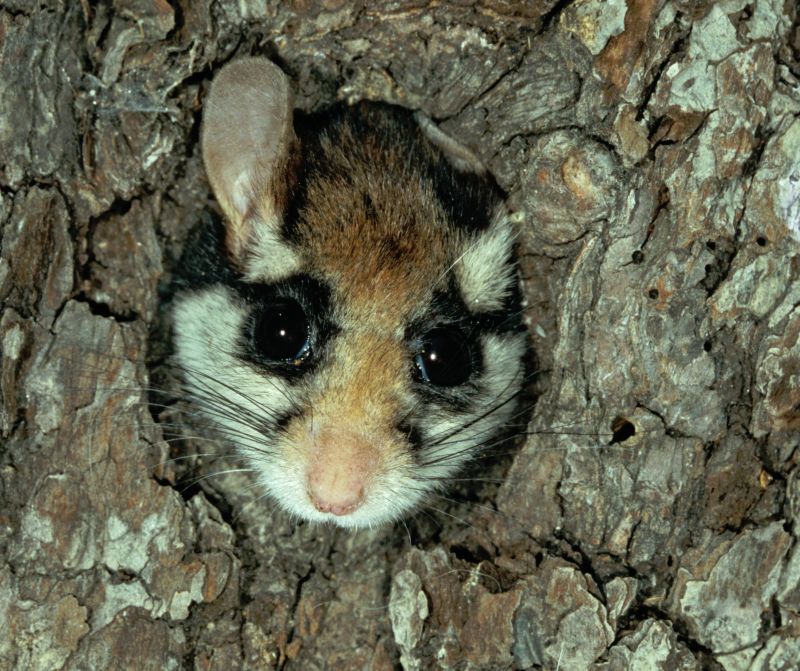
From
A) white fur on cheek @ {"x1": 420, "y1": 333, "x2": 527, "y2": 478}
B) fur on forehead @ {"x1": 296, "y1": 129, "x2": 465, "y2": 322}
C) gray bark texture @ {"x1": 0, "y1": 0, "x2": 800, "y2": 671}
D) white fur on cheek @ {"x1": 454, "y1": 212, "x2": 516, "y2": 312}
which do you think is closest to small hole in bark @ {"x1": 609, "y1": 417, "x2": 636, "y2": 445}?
gray bark texture @ {"x1": 0, "y1": 0, "x2": 800, "y2": 671}

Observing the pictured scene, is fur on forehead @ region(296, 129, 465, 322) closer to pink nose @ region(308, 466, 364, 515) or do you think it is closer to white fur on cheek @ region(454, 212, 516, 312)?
white fur on cheek @ region(454, 212, 516, 312)

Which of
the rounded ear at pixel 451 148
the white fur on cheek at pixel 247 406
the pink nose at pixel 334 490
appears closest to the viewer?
the pink nose at pixel 334 490

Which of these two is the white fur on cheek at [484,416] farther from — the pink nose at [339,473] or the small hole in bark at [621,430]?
the small hole in bark at [621,430]

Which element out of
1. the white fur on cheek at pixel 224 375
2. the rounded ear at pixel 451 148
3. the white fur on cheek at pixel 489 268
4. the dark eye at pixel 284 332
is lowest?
the white fur on cheek at pixel 224 375

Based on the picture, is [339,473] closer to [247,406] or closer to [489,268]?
[247,406]

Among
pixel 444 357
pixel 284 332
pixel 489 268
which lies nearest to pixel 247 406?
pixel 284 332

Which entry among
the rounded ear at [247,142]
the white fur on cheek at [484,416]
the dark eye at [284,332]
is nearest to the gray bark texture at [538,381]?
the white fur on cheek at [484,416]

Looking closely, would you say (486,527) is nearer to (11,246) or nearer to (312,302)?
(312,302)
